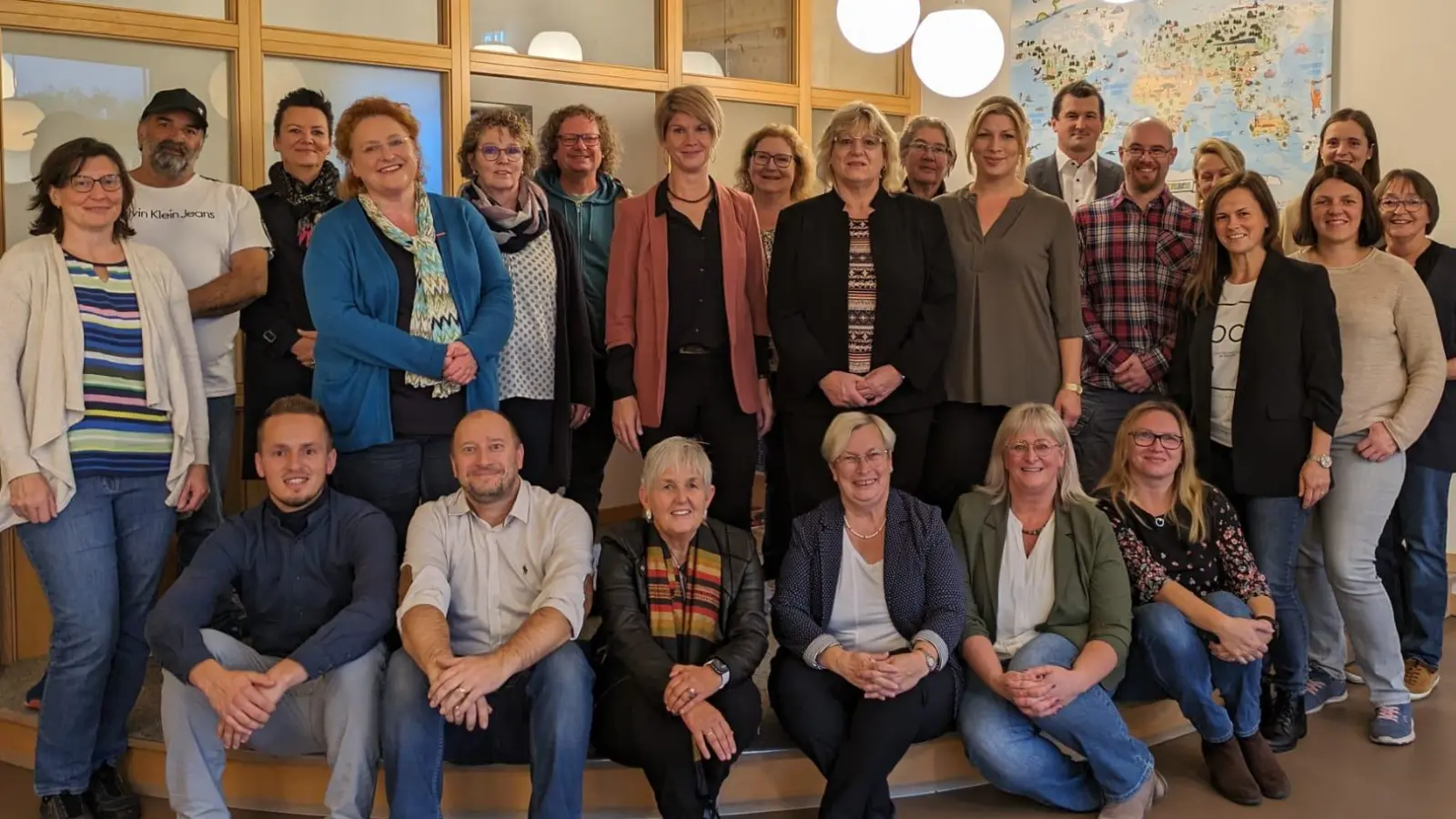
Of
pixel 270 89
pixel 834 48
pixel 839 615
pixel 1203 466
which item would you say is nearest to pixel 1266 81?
pixel 834 48

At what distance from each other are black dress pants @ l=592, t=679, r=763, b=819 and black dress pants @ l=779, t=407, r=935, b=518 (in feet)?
1.95

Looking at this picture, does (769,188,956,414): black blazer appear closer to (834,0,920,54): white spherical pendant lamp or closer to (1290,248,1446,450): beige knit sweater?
(1290,248,1446,450): beige knit sweater

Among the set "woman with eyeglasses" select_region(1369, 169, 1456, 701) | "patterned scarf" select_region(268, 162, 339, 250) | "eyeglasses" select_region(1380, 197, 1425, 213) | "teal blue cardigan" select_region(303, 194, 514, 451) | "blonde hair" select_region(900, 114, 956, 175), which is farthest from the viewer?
"blonde hair" select_region(900, 114, 956, 175)

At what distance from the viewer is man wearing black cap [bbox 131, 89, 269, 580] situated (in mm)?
3234

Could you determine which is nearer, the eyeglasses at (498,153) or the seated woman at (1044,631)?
the seated woman at (1044,631)

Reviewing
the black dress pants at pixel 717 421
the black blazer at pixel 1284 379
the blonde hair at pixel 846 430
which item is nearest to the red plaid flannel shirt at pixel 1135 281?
the black blazer at pixel 1284 379

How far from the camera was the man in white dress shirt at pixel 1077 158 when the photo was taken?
4.31 meters

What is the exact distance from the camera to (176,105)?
10.8 ft

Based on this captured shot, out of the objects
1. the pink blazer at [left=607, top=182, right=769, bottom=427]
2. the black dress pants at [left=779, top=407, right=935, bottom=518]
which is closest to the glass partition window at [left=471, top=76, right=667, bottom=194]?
the pink blazer at [left=607, top=182, right=769, bottom=427]

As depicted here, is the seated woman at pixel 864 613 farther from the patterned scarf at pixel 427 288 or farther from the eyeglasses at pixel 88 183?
the eyeglasses at pixel 88 183

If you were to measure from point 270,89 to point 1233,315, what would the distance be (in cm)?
312

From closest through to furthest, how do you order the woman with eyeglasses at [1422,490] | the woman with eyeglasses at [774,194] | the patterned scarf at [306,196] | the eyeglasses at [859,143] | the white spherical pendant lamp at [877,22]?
the eyeglasses at [859,143] → the patterned scarf at [306,196] → the woman with eyeglasses at [1422,490] → the woman with eyeglasses at [774,194] → the white spherical pendant lamp at [877,22]

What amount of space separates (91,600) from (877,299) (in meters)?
1.96

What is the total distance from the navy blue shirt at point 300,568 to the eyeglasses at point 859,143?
4.83ft
